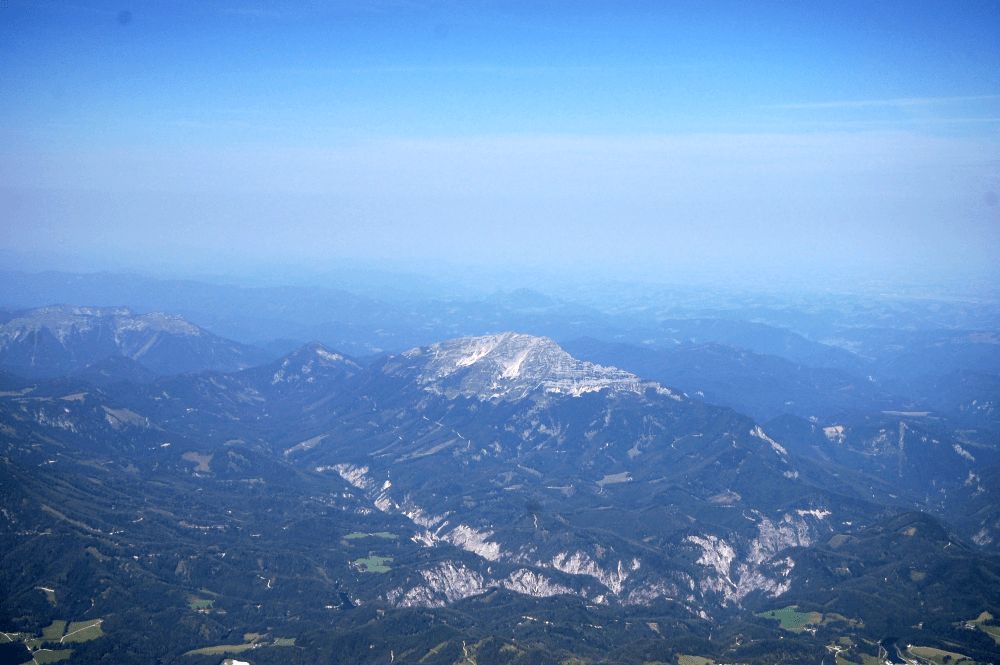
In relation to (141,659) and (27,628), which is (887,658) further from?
(27,628)

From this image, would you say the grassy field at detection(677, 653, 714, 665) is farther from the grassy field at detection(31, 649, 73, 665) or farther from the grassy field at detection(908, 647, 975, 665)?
the grassy field at detection(31, 649, 73, 665)

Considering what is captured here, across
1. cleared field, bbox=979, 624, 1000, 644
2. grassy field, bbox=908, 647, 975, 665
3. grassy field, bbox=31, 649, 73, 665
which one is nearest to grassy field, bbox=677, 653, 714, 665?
grassy field, bbox=908, 647, 975, 665

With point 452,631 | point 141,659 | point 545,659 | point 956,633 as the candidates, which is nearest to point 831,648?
point 956,633

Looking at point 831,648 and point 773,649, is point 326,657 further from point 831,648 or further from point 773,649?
point 831,648

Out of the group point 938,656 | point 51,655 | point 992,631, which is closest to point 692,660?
point 938,656

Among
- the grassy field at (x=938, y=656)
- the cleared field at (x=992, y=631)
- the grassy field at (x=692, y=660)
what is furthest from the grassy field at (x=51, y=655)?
the cleared field at (x=992, y=631)

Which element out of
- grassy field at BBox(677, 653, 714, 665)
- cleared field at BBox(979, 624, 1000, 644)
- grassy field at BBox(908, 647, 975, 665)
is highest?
cleared field at BBox(979, 624, 1000, 644)

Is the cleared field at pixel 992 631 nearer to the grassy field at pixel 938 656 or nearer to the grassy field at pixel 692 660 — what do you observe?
the grassy field at pixel 938 656

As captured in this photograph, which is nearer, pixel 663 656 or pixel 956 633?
pixel 663 656
